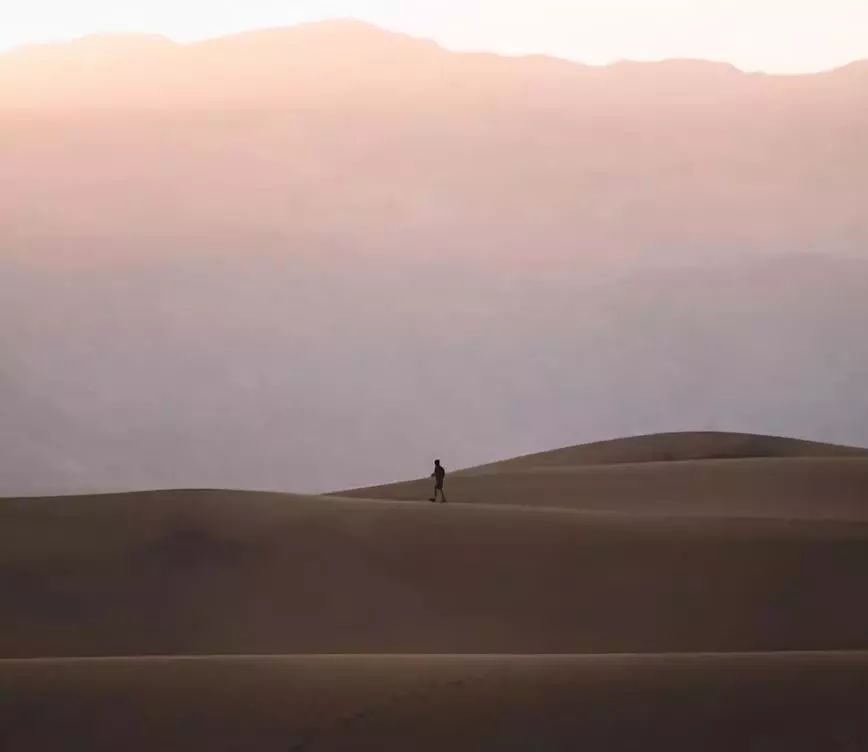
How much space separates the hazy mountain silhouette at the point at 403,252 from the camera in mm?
20922

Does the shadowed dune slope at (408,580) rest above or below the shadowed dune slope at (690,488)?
below

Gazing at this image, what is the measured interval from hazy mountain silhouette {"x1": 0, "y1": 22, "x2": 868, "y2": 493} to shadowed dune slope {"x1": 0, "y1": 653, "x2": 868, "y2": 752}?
1628 cm

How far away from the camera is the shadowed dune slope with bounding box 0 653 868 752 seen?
3850mm

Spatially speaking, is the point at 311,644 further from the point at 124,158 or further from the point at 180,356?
the point at 124,158

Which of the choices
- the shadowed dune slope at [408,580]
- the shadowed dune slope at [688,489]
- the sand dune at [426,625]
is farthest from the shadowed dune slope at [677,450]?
the shadowed dune slope at [408,580]

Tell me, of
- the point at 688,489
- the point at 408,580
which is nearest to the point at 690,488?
the point at 688,489

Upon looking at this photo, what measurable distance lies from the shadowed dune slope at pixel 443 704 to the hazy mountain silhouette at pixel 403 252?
16281 mm

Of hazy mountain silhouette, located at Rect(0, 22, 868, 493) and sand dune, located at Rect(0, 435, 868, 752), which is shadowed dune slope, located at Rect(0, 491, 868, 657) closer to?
sand dune, located at Rect(0, 435, 868, 752)

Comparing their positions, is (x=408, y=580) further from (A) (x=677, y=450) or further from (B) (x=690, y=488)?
(A) (x=677, y=450)

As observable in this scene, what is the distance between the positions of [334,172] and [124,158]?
13.3 ft

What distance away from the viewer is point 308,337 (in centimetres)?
2131

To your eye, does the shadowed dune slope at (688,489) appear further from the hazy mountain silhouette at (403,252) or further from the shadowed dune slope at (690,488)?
the hazy mountain silhouette at (403,252)

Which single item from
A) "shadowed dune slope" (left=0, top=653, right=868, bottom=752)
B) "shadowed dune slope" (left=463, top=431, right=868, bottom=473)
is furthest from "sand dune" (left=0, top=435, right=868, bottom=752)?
"shadowed dune slope" (left=463, top=431, right=868, bottom=473)

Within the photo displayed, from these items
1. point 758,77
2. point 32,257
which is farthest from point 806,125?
point 32,257
